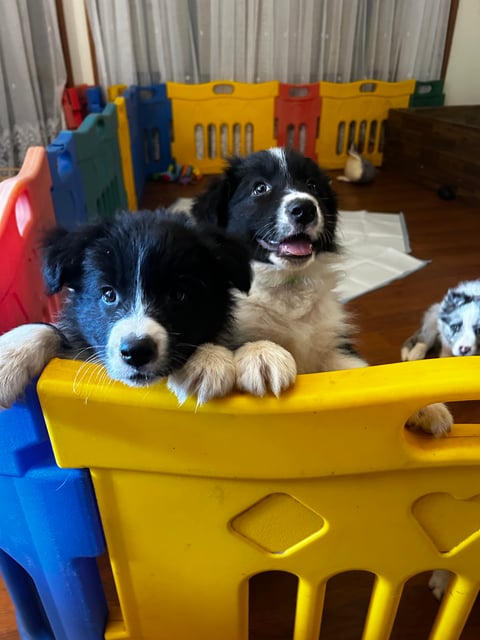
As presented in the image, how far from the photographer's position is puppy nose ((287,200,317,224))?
127 centimetres

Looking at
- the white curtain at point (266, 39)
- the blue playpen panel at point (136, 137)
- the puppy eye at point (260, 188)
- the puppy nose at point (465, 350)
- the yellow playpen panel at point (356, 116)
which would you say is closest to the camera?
the puppy eye at point (260, 188)

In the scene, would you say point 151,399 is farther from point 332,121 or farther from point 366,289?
point 332,121

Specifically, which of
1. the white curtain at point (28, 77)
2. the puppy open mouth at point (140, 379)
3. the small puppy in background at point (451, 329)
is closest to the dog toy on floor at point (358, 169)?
the small puppy in background at point (451, 329)

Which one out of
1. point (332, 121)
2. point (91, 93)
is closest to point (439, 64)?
point (332, 121)

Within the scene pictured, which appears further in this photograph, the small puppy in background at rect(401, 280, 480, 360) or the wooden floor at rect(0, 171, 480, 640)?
the small puppy in background at rect(401, 280, 480, 360)

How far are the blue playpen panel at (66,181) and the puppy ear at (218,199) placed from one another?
1.42ft

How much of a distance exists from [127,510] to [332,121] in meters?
3.91

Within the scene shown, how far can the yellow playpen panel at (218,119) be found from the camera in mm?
3793

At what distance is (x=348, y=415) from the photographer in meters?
0.66

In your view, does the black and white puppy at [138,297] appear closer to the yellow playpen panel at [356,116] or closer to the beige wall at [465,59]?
the yellow playpen panel at [356,116]

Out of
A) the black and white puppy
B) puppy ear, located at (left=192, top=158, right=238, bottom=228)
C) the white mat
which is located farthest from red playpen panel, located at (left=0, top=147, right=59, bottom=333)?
the white mat

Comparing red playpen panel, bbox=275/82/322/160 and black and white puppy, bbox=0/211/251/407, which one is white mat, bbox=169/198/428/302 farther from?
black and white puppy, bbox=0/211/251/407

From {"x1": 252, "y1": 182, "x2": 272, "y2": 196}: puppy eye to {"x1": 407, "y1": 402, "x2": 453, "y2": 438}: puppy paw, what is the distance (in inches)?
30.2

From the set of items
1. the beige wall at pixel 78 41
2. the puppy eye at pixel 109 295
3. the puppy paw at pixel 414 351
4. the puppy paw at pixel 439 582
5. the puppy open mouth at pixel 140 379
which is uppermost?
the beige wall at pixel 78 41
